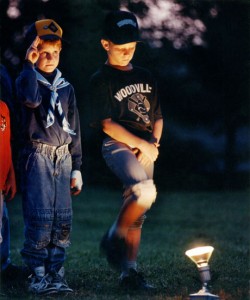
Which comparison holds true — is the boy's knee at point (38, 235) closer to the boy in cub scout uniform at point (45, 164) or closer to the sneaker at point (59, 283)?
the boy in cub scout uniform at point (45, 164)

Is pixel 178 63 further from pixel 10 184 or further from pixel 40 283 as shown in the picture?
pixel 40 283

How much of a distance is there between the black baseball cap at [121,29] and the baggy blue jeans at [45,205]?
959 millimetres

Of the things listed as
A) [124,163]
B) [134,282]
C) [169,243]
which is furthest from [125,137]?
[169,243]

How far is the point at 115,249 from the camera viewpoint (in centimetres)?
612

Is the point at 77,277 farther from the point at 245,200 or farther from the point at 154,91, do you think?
the point at 245,200

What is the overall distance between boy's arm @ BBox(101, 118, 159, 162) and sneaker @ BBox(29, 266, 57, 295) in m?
1.14

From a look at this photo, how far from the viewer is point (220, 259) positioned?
7.77m

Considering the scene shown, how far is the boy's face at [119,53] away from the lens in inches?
246

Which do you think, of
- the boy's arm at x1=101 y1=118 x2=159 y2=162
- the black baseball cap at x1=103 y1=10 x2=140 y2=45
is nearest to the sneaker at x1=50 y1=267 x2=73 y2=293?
the boy's arm at x1=101 y1=118 x2=159 y2=162

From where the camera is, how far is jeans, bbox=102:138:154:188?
19.8ft

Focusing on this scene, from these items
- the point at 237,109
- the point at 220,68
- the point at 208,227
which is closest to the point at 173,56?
the point at 220,68

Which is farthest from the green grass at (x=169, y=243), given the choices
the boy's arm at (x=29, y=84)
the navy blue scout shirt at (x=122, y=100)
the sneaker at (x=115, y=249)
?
the boy's arm at (x=29, y=84)

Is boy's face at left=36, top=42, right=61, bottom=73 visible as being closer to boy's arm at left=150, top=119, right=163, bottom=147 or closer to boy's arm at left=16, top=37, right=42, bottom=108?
boy's arm at left=16, top=37, right=42, bottom=108

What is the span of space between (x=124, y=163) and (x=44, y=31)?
1.17m
